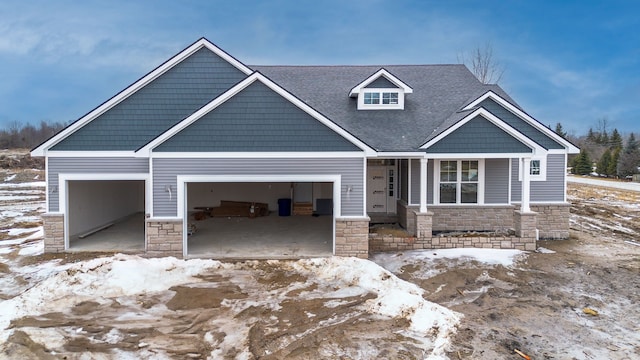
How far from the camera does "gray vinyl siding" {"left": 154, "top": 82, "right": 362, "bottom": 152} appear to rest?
992 cm

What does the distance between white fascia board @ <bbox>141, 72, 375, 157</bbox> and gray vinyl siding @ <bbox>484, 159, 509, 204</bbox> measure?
16.1 feet

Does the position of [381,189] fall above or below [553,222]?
above

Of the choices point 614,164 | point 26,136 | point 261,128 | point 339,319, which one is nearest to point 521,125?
point 261,128

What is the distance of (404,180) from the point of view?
13.4 meters

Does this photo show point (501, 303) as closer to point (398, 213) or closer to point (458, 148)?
point (458, 148)

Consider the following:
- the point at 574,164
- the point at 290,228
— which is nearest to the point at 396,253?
the point at 290,228

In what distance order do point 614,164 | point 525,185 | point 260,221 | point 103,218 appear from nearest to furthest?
point 525,185 → point 103,218 → point 260,221 → point 614,164

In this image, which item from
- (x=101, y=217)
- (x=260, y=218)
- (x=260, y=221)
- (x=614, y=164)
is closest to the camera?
(x=101, y=217)

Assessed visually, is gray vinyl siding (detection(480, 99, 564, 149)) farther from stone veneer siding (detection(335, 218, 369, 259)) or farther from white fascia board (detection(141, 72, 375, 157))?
stone veneer siding (detection(335, 218, 369, 259))

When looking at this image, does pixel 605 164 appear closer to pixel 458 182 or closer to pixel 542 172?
pixel 542 172

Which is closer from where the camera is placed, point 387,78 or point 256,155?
point 256,155

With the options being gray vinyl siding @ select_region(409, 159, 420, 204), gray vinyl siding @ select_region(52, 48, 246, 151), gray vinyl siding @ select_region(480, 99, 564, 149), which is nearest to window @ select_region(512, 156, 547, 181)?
gray vinyl siding @ select_region(480, 99, 564, 149)

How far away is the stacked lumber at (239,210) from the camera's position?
16.2 meters

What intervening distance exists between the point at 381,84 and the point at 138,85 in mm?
8504
